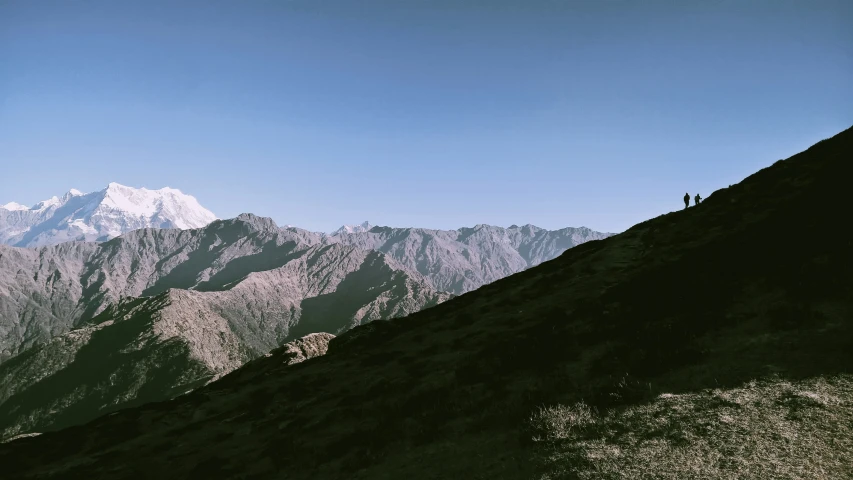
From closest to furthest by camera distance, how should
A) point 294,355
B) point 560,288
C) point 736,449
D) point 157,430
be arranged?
1. point 736,449
2. point 157,430
3. point 560,288
4. point 294,355

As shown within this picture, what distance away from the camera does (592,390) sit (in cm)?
1299

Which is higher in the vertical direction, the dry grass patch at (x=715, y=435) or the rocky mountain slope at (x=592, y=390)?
the rocky mountain slope at (x=592, y=390)

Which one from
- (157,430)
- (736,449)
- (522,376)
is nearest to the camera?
(736,449)

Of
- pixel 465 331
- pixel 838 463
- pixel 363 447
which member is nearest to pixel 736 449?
pixel 838 463

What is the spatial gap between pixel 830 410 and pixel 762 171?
32931 mm

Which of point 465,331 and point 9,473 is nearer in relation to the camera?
point 9,473

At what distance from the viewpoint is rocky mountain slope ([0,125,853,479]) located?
1002 cm

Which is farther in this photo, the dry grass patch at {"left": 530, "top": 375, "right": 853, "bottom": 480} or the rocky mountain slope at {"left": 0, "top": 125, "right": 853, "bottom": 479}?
the rocky mountain slope at {"left": 0, "top": 125, "right": 853, "bottom": 479}

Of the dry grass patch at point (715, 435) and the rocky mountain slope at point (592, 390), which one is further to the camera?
the rocky mountain slope at point (592, 390)

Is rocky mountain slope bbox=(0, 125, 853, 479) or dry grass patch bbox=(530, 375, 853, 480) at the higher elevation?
rocky mountain slope bbox=(0, 125, 853, 479)

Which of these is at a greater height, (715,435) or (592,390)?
(592,390)

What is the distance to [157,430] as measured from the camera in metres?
20.9

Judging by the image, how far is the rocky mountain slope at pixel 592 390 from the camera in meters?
10.0

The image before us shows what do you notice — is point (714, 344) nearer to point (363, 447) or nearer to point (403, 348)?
point (363, 447)
